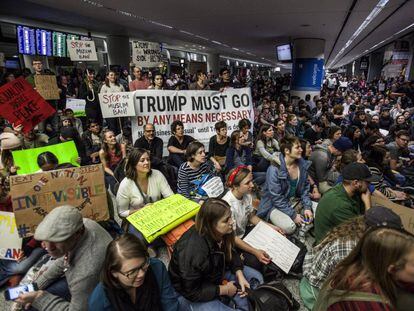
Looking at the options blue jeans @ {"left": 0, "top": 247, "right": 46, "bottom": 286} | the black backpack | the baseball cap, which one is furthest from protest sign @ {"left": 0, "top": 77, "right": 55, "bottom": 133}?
the baseball cap

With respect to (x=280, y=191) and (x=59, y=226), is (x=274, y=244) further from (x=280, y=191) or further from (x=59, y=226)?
(x=59, y=226)

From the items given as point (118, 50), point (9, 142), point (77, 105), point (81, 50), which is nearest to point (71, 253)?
point (9, 142)

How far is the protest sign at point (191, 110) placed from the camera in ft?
18.1

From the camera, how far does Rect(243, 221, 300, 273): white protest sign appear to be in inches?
115

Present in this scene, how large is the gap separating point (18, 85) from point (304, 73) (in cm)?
1291

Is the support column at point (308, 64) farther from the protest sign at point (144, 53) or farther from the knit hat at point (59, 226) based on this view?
the knit hat at point (59, 226)

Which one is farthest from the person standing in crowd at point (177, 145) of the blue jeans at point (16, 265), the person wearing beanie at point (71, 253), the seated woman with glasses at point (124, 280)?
the seated woman with glasses at point (124, 280)

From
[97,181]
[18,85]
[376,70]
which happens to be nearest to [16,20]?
[18,85]

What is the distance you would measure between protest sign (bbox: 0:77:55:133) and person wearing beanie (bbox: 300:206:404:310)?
4.32 m

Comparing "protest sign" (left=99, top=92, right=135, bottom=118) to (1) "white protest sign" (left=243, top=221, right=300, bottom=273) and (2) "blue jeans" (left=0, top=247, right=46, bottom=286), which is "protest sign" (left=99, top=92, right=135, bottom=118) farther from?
(1) "white protest sign" (left=243, top=221, right=300, bottom=273)

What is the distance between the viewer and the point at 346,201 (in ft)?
8.75

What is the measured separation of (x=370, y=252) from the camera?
1349 mm

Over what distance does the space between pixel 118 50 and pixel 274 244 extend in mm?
14853

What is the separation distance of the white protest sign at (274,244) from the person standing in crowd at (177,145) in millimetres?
2312
